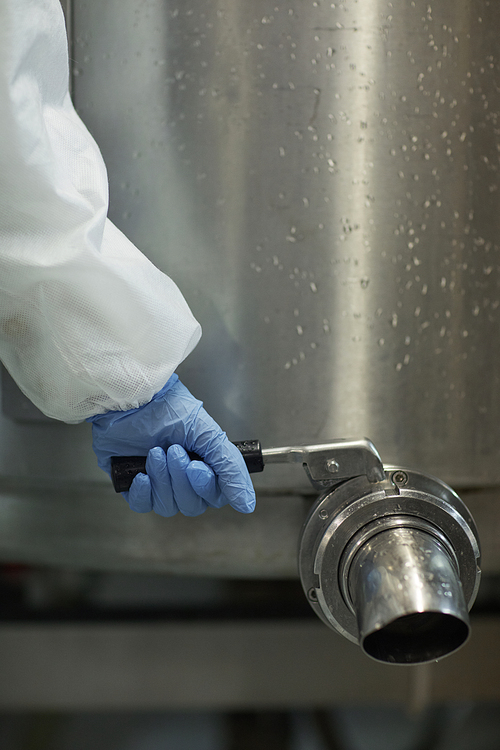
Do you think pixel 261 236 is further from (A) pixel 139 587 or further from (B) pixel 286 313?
(A) pixel 139 587

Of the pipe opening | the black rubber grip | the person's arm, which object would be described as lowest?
the pipe opening

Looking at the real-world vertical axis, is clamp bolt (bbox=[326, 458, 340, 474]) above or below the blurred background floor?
above

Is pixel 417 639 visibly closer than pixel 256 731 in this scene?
Yes

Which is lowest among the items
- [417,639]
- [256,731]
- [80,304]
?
[256,731]

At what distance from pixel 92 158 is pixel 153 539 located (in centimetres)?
27

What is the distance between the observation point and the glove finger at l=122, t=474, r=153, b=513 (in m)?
0.33

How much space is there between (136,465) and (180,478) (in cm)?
3

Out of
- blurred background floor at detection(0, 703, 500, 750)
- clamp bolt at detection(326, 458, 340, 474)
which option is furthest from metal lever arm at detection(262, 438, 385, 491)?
blurred background floor at detection(0, 703, 500, 750)

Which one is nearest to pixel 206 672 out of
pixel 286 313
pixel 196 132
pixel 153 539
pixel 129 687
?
pixel 129 687

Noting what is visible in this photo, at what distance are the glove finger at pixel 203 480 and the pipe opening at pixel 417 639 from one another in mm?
129

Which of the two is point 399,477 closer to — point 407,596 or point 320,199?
point 407,596

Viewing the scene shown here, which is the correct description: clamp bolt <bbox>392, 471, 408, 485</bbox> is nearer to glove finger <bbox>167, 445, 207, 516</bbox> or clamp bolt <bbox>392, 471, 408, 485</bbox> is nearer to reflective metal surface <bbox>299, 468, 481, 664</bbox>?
reflective metal surface <bbox>299, 468, 481, 664</bbox>

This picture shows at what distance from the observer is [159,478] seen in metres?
0.34

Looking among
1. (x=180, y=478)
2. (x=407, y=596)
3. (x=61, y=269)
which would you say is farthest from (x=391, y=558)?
(x=61, y=269)
